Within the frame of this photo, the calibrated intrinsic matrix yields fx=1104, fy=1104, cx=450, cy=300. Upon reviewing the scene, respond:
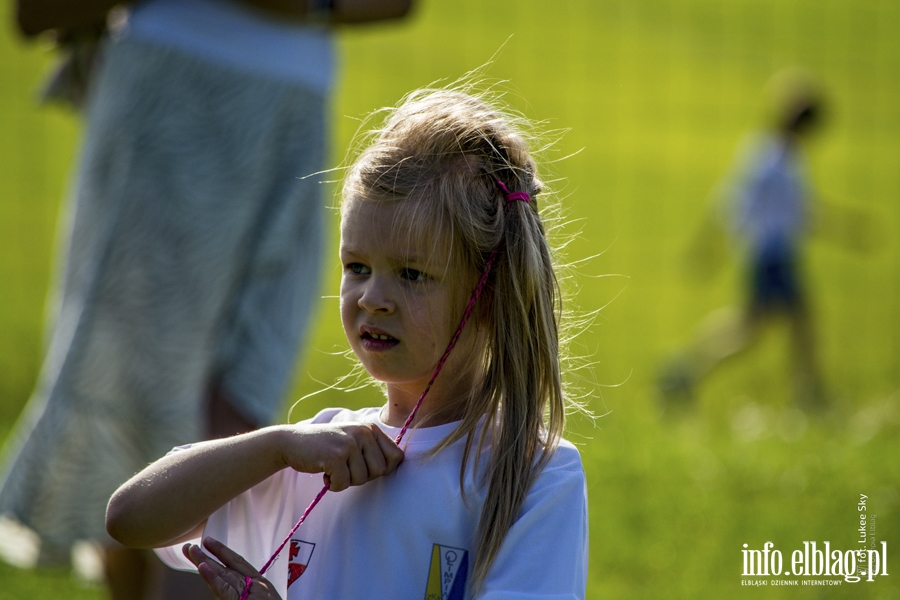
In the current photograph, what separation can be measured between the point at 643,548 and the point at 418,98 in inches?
105

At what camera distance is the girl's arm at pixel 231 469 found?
1717 mm

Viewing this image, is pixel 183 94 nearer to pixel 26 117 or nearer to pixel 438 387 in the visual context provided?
pixel 438 387

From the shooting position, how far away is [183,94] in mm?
2752

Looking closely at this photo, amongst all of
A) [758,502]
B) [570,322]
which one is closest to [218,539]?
[570,322]

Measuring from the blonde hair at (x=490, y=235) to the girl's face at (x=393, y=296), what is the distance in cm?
3

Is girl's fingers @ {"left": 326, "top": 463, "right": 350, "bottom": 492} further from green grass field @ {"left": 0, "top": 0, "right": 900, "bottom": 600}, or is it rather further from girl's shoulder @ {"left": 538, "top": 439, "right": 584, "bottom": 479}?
green grass field @ {"left": 0, "top": 0, "right": 900, "bottom": 600}

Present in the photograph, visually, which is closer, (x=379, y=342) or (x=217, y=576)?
(x=217, y=576)

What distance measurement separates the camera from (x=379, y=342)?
5.95ft

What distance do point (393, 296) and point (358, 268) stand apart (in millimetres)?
94

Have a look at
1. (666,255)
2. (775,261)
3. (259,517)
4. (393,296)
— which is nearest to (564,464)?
(393,296)

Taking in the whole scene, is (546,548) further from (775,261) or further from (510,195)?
(775,261)

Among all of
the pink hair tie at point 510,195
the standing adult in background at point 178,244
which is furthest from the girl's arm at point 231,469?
the standing adult in background at point 178,244

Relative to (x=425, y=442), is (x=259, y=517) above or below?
below

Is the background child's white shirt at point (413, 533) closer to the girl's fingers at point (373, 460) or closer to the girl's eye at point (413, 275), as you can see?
the girl's fingers at point (373, 460)
